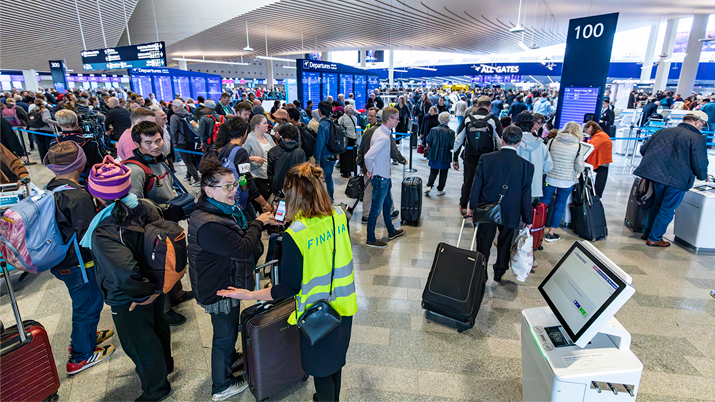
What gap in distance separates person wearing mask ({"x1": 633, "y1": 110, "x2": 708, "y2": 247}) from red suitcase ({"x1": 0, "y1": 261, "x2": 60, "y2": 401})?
19.9 ft

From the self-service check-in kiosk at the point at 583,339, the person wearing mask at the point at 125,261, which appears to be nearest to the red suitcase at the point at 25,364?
the person wearing mask at the point at 125,261

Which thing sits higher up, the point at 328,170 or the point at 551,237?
the point at 328,170

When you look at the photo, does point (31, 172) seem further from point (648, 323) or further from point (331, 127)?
point (648, 323)

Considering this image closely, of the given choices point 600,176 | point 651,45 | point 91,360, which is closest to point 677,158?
point 600,176

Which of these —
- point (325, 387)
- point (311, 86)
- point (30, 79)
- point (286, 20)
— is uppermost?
point (286, 20)

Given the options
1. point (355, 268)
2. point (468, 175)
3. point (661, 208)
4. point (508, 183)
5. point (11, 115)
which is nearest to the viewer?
point (508, 183)

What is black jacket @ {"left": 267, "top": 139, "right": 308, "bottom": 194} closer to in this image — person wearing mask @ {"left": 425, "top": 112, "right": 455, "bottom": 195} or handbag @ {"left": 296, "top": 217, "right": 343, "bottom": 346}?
handbag @ {"left": 296, "top": 217, "right": 343, "bottom": 346}

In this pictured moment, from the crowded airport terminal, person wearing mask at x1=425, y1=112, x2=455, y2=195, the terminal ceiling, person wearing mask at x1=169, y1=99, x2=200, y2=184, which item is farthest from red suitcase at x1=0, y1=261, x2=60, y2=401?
the terminal ceiling

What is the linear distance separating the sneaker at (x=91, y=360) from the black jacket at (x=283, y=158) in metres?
1.93

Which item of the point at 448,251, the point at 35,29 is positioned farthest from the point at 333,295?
the point at 35,29

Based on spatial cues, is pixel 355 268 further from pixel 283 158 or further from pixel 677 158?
pixel 677 158

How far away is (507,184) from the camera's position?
3352 mm

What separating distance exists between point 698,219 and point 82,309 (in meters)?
6.38

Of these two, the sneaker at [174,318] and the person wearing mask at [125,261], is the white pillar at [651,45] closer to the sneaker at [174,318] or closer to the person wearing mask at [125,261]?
the sneaker at [174,318]
